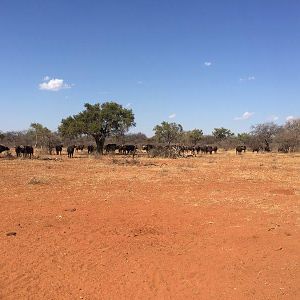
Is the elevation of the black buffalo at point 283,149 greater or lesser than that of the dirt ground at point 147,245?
greater

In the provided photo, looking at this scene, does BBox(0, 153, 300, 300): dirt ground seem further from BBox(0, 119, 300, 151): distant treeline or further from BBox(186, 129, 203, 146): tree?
BBox(186, 129, 203, 146): tree

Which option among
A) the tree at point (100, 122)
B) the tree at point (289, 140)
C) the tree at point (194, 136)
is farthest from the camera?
the tree at point (194, 136)

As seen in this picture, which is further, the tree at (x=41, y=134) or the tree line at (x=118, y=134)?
the tree at (x=41, y=134)

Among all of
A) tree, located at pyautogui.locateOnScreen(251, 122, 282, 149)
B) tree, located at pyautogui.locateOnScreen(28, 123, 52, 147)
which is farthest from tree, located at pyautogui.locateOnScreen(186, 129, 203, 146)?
tree, located at pyautogui.locateOnScreen(28, 123, 52, 147)

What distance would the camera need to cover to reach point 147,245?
9156 millimetres

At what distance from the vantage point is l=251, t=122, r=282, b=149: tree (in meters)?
72.7

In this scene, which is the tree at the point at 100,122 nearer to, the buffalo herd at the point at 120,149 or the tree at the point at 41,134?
the buffalo herd at the point at 120,149

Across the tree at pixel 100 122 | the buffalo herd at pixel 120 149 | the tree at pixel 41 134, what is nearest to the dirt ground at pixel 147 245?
the buffalo herd at pixel 120 149

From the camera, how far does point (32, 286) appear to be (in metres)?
6.98

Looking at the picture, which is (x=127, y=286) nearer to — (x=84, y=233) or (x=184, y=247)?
(x=184, y=247)

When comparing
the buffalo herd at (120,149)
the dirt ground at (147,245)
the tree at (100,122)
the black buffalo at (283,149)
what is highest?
the tree at (100,122)

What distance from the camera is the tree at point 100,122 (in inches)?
1822

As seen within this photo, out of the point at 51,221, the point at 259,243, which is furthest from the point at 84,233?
the point at 259,243

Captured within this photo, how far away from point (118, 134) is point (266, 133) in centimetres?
3465
